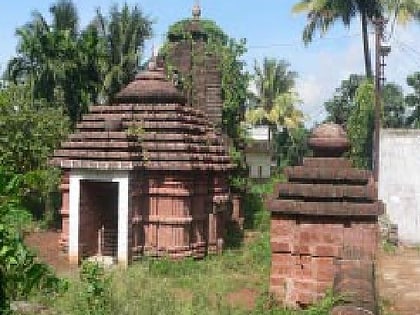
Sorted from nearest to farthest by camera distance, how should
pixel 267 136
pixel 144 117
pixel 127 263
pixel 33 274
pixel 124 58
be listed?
pixel 33 274
pixel 127 263
pixel 144 117
pixel 124 58
pixel 267 136

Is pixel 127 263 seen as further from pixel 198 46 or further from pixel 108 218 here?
pixel 198 46

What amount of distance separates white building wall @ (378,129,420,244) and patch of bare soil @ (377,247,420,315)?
689 centimetres

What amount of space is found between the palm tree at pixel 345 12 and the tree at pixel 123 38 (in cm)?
785

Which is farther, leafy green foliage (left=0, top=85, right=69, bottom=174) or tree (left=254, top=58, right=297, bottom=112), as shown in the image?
tree (left=254, top=58, right=297, bottom=112)

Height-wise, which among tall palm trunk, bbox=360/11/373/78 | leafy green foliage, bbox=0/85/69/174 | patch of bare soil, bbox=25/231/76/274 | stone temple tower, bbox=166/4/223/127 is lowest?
patch of bare soil, bbox=25/231/76/274

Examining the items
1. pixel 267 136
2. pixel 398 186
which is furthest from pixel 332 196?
pixel 267 136

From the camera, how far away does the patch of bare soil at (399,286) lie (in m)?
6.17

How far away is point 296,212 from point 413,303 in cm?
143

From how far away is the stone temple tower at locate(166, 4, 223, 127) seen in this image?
57.3 ft

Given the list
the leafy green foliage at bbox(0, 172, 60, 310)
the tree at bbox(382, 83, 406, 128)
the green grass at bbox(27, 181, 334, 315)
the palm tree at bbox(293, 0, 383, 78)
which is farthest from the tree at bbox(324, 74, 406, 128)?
the leafy green foliage at bbox(0, 172, 60, 310)

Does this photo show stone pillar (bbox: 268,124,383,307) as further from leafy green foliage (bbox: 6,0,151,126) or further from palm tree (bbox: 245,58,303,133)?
palm tree (bbox: 245,58,303,133)

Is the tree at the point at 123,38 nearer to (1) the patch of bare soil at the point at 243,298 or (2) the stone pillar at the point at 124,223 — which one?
(2) the stone pillar at the point at 124,223

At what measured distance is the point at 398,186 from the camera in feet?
55.3

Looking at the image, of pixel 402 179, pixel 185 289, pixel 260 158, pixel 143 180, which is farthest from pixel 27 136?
pixel 260 158
